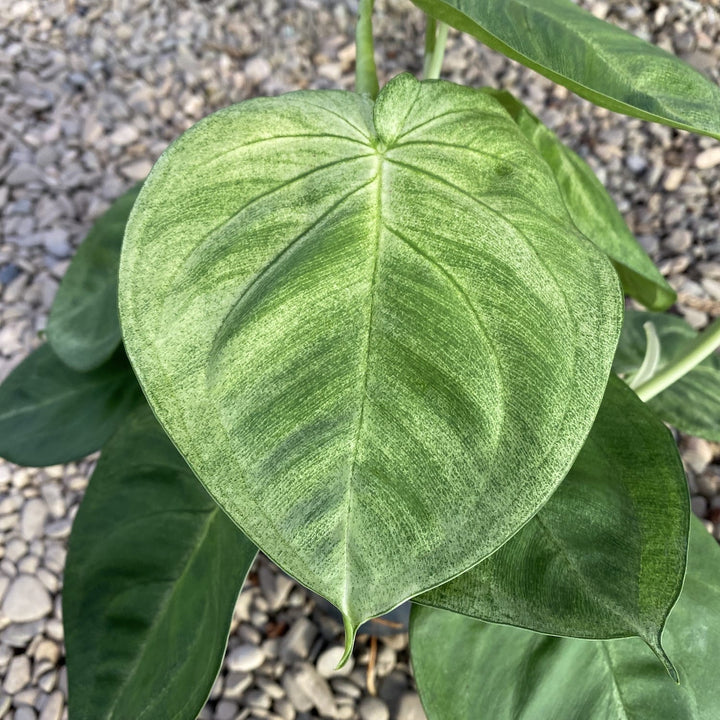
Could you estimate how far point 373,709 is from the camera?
1088mm

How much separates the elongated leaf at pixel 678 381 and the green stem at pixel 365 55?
0.50 metres

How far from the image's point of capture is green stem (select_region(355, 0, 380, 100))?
65cm

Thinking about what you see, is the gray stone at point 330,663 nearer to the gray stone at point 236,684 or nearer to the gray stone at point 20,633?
the gray stone at point 236,684

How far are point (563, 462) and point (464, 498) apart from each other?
6 cm

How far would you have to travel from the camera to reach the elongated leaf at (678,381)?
3.08 feet

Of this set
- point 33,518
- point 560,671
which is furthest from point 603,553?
point 33,518

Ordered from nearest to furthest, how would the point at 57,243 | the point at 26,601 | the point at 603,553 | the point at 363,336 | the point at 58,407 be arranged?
the point at 363,336
the point at 603,553
the point at 58,407
the point at 26,601
the point at 57,243

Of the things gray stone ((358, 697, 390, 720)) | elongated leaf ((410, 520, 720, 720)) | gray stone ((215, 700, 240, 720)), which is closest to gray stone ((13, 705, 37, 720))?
gray stone ((215, 700, 240, 720))

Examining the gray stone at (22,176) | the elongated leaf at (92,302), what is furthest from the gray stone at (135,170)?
the elongated leaf at (92,302)

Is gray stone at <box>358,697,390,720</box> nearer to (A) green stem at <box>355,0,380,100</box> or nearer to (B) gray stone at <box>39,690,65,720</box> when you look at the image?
(B) gray stone at <box>39,690,65,720</box>

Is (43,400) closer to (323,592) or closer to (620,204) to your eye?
(323,592)

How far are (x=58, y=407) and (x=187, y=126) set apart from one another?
1.02 m

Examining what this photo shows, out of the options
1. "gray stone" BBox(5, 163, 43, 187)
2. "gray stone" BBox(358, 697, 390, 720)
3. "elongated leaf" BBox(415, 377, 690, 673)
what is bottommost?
"gray stone" BBox(358, 697, 390, 720)

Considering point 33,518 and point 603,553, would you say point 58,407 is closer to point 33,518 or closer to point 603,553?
point 33,518
